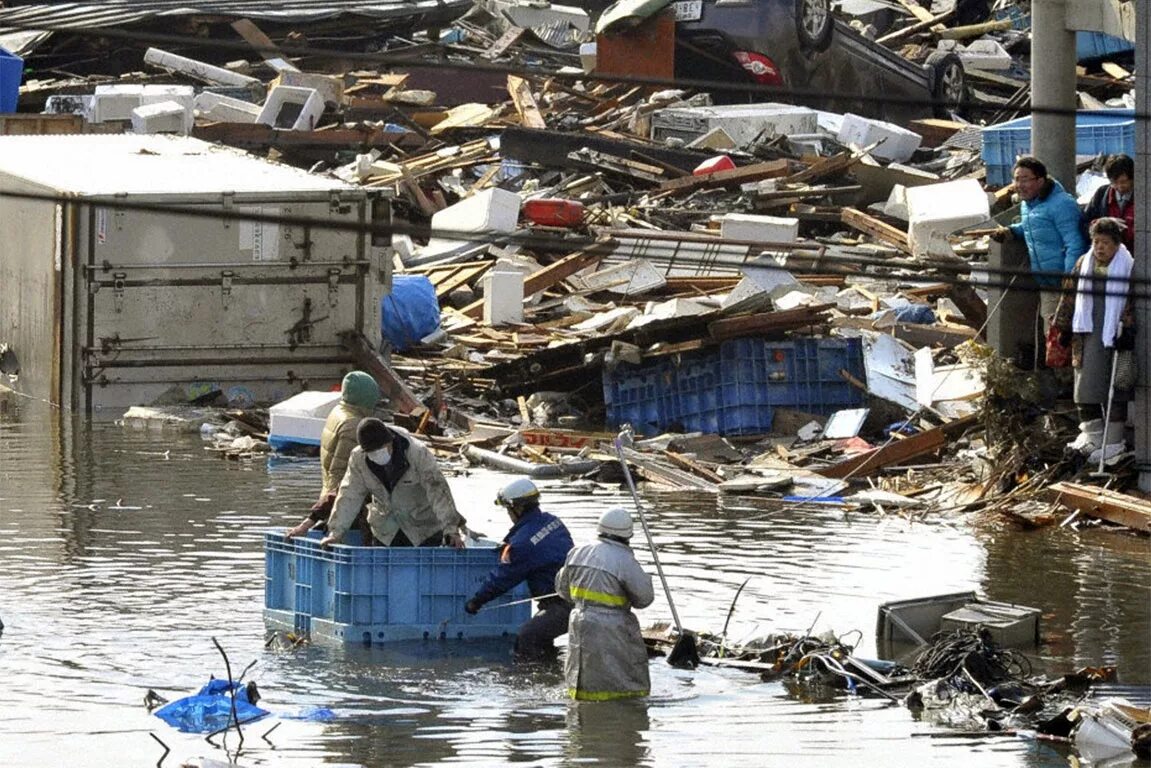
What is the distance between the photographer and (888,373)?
19.3 m

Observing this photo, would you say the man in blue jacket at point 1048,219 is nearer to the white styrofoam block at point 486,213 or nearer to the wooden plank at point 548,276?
the wooden plank at point 548,276

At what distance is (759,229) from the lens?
23.6m

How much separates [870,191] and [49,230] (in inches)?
424

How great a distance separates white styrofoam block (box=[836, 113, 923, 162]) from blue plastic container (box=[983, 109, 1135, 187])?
150 inches

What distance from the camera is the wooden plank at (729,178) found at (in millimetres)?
27406

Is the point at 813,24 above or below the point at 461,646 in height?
above

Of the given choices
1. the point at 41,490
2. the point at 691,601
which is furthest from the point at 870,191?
the point at 691,601

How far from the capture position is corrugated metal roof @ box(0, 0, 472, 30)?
34531 mm

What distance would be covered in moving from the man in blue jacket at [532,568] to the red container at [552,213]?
45.5 feet

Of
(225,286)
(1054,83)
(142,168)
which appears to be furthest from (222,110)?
(1054,83)

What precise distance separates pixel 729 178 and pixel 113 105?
342 inches

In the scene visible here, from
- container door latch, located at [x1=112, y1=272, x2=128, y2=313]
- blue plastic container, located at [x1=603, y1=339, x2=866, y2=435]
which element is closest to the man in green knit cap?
blue plastic container, located at [x1=603, y1=339, x2=866, y2=435]

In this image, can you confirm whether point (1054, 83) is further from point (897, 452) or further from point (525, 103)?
point (525, 103)

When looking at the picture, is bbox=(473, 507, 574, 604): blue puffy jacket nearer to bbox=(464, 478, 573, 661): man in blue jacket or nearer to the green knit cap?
bbox=(464, 478, 573, 661): man in blue jacket
